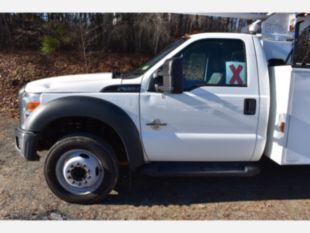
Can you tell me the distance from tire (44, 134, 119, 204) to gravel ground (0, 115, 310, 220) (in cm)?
16

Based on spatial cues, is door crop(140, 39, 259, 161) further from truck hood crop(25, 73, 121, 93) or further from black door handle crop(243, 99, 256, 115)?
truck hood crop(25, 73, 121, 93)

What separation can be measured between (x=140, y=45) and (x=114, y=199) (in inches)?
297

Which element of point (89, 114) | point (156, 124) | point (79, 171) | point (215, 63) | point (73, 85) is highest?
point (215, 63)

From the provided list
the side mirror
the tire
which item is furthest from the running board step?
the side mirror

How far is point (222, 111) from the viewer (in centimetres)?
339

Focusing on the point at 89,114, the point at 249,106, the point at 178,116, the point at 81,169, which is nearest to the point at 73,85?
the point at 89,114

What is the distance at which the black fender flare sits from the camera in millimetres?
3264

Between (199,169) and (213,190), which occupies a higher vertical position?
(199,169)

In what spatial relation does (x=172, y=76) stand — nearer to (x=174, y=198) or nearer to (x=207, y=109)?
(x=207, y=109)

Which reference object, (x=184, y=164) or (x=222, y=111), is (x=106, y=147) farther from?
(x=222, y=111)

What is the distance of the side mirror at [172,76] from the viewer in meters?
3.08

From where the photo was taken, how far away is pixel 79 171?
346 cm

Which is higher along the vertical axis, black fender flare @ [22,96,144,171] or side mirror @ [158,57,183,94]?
side mirror @ [158,57,183,94]

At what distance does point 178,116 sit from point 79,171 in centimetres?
139
